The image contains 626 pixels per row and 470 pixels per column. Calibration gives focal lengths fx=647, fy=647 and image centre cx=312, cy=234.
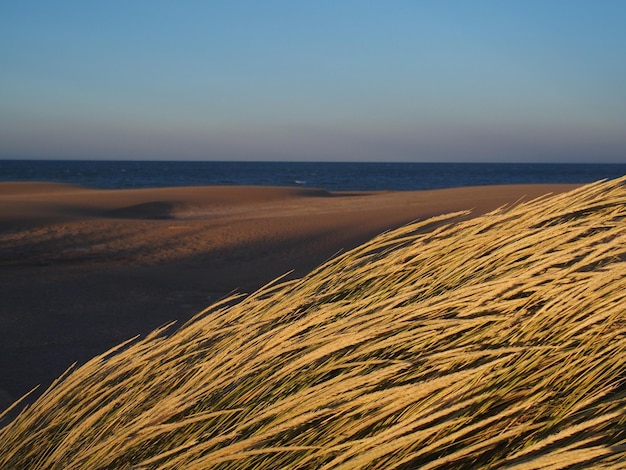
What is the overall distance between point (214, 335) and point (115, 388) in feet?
1.03

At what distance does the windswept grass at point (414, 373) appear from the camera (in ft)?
3.63

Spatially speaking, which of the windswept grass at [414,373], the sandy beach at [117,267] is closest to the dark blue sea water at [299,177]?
the sandy beach at [117,267]

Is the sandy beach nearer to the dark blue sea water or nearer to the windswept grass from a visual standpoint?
the windswept grass

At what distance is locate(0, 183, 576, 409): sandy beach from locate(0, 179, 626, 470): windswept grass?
296cm

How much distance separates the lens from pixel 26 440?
6.10 ft

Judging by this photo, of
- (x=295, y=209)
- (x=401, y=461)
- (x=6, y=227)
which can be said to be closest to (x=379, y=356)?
(x=401, y=461)

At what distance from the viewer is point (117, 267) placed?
9.44 meters

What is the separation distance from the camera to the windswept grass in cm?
111

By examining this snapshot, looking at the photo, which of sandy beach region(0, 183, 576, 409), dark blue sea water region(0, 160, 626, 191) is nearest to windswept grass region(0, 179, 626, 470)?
sandy beach region(0, 183, 576, 409)

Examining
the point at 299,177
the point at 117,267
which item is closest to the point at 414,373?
the point at 117,267

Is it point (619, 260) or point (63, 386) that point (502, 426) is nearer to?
point (619, 260)

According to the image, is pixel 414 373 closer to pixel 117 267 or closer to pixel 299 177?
pixel 117 267

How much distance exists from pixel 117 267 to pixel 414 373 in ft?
28.7

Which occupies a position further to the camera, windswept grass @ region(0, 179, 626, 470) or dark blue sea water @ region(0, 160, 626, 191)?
dark blue sea water @ region(0, 160, 626, 191)
